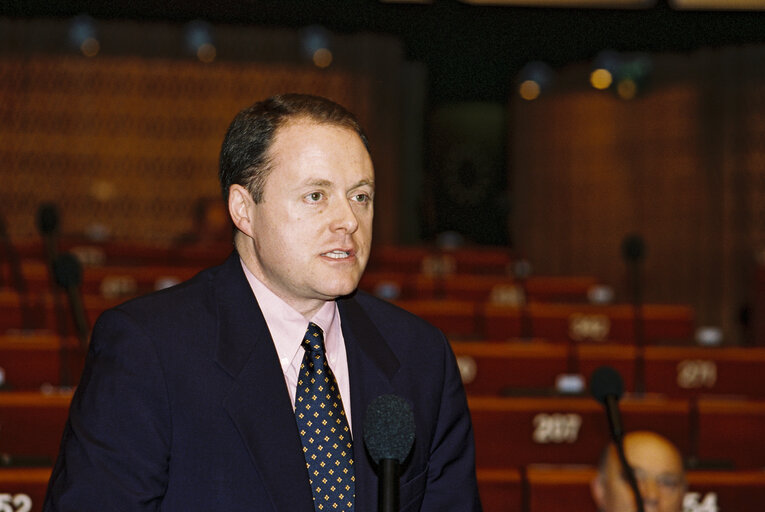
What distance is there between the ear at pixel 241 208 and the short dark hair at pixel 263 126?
0.02 m

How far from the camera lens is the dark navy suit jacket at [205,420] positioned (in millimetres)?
1433

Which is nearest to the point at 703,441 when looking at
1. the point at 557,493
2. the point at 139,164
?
the point at 557,493

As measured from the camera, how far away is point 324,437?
1.62 metres

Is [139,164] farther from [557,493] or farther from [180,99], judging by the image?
[557,493]

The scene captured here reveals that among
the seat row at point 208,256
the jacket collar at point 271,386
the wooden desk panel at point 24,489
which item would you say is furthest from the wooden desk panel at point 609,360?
the jacket collar at point 271,386

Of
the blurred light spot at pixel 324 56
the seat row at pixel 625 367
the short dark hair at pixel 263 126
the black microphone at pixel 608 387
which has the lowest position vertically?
the seat row at pixel 625 367

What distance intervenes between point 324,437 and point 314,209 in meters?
0.41

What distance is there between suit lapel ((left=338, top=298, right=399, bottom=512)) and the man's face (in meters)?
0.14

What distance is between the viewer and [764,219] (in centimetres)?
870

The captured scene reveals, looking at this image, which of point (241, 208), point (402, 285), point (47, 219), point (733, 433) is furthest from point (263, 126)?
point (402, 285)

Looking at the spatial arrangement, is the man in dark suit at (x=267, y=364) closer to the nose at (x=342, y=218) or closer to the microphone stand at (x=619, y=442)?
the nose at (x=342, y=218)

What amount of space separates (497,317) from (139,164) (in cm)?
614

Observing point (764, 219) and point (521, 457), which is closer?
point (521, 457)

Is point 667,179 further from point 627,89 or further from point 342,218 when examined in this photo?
point 342,218
